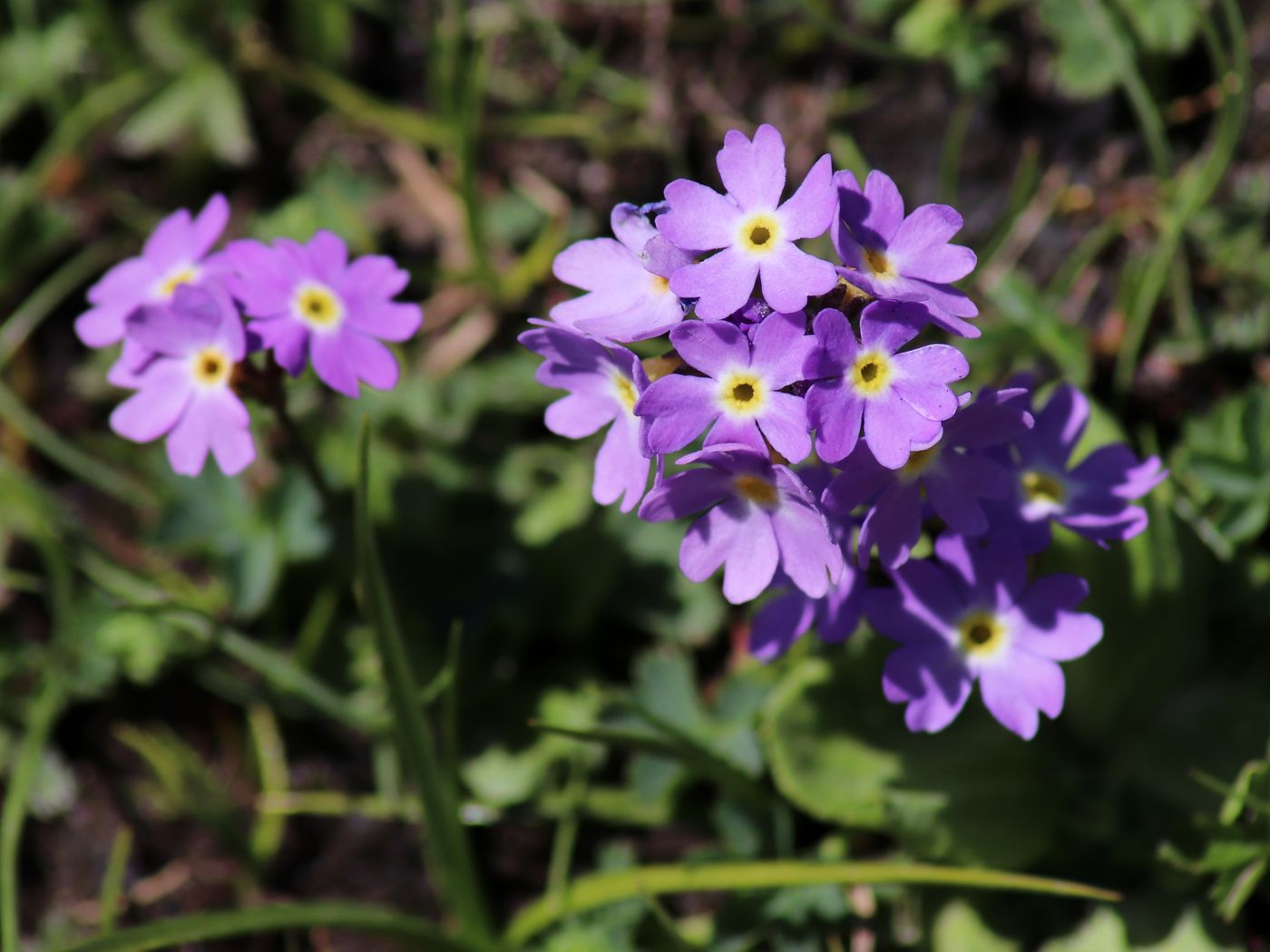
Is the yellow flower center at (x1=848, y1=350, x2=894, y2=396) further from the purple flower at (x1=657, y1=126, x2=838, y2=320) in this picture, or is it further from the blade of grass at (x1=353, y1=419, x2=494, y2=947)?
the blade of grass at (x1=353, y1=419, x2=494, y2=947)

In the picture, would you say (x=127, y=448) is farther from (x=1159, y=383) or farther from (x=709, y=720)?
(x=1159, y=383)

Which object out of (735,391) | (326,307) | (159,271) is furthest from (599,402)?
(159,271)

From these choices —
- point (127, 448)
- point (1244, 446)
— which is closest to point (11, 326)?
point (127, 448)

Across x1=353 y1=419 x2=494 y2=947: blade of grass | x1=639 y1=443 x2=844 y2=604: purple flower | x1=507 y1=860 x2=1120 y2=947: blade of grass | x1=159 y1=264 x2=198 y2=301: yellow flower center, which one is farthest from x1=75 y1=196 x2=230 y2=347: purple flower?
x1=507 y1=860 x2=1120 y2=947: blade of grass

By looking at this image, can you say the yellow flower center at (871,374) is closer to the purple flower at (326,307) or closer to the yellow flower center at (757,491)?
the yellow flower center at (757,491)

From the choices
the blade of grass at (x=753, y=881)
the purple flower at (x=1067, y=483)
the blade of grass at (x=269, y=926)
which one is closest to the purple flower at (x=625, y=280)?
the purple flower at (x=1067, y=483)

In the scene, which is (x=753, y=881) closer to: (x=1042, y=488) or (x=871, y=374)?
(x=1042, y=488)

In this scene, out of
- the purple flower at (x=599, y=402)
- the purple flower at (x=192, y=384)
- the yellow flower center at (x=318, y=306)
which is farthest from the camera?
the yellow flower center at (x=318, y=306)
